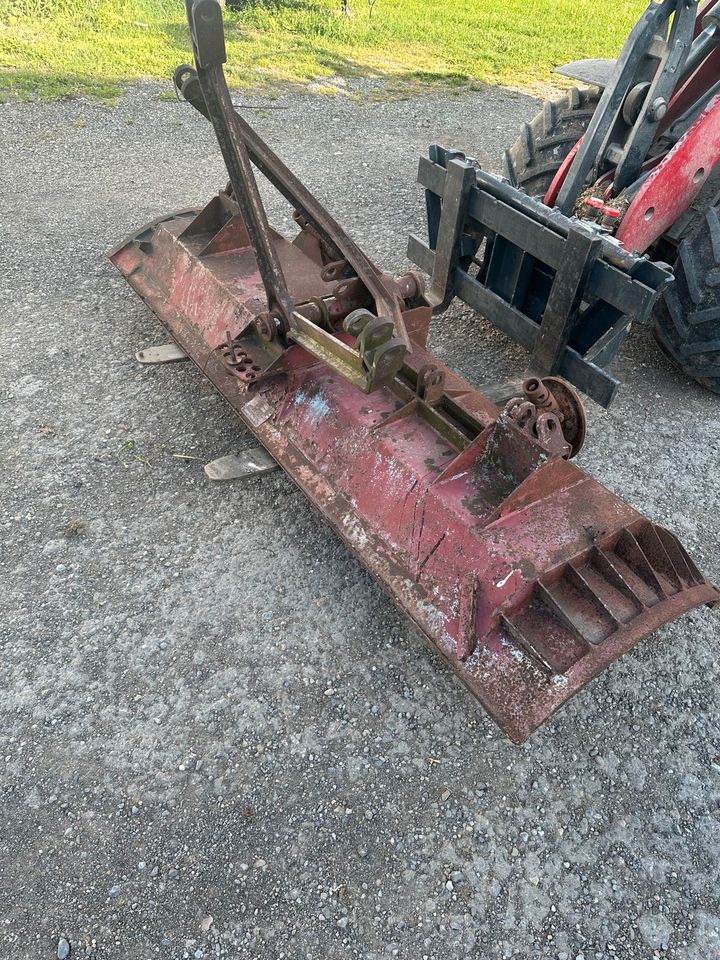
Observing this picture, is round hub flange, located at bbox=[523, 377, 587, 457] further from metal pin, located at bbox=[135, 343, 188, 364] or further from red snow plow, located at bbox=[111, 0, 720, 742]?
metal pin, located at bbox=[135, 343, 188, 364]

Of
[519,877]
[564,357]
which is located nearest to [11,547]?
[519,877]

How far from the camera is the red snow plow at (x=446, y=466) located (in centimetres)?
228

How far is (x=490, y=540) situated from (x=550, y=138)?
2.92m

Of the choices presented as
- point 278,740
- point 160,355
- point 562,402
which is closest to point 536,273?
point 562,402

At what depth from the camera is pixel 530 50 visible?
33.2 feet

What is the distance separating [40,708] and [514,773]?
174 cm

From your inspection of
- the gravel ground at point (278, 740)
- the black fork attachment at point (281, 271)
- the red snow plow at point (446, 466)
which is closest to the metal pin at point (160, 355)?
the gravel ground at point (278, 740)

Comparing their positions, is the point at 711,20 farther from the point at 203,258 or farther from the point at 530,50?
the point at 530,50

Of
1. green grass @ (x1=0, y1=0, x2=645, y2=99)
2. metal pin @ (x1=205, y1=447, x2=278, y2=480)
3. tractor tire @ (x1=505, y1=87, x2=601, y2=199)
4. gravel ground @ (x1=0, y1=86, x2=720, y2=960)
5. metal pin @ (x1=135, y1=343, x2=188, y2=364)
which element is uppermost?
tractor tire @ (x1=505, y1=87, x2=601, y2=199)

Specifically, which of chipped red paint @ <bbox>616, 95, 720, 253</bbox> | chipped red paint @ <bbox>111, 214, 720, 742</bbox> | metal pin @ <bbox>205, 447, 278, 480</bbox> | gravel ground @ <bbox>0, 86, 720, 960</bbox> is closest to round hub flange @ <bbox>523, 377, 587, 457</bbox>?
chipped red paint @ <bbox>111, 214, 720, 742</bbox>

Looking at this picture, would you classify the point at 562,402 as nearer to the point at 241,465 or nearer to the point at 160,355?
the point at 241,465

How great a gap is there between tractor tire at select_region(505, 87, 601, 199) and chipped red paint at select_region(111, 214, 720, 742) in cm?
181

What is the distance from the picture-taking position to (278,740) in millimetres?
2445

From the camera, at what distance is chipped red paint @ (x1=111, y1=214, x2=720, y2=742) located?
2230mm
